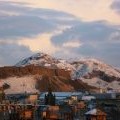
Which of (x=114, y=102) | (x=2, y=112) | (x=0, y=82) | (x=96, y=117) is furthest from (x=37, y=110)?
(x=0, y=82)

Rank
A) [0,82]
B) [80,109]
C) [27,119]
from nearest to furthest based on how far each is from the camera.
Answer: [27,119], [80,109], [0,82]

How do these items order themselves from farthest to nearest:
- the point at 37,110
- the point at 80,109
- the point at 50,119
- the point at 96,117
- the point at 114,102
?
the point at 114,102
the point at 80,109
the point at 37,110
the point at 96,117
the point at 50,119

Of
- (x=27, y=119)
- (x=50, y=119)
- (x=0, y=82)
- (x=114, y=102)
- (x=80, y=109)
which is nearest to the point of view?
(x=50, y=119)

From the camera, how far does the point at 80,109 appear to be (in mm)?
51375

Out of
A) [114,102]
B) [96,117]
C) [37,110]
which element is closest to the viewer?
[96,117]

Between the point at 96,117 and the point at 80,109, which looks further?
the point at 80,109

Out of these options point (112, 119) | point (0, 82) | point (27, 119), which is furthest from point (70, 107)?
point (0, 82)

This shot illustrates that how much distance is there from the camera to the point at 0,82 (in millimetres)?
192750

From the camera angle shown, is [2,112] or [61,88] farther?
[61,88]

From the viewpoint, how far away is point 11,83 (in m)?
197

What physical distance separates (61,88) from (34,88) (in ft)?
35.7

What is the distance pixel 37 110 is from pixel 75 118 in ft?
11.0

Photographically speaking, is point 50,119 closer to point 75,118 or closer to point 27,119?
point 27,119

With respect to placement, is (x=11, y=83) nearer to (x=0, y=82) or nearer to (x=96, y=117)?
(x=0, y=82)
